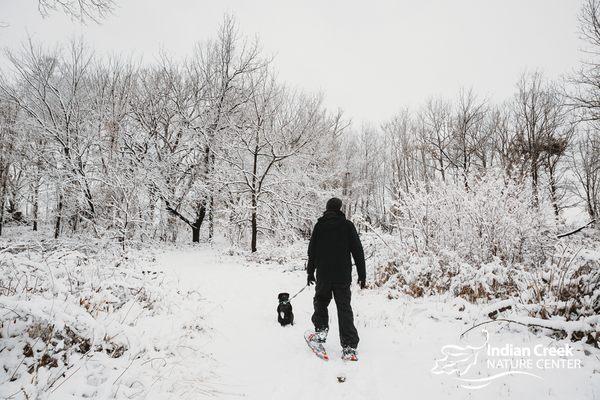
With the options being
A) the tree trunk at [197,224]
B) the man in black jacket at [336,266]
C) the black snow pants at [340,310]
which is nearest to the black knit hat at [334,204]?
the man in black jacket at [336,266]

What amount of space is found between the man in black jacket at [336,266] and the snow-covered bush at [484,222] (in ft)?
12.7

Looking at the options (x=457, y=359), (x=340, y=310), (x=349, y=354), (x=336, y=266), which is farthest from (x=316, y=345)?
(x=457, y=359)

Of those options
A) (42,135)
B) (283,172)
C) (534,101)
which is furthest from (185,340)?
(534,101)

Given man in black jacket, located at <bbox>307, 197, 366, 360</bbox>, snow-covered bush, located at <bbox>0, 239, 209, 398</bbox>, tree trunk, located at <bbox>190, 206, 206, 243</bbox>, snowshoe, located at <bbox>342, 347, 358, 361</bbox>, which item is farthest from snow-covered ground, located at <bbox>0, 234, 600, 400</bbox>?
tree trunk, located at <bbox>190, 206, 206, 243</bbox>

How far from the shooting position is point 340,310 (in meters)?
3.92

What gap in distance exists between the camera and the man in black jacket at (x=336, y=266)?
12.9 feet

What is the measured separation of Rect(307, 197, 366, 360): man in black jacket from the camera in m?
3.92

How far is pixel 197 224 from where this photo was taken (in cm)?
1809

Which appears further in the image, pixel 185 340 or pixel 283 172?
pixel 283 172

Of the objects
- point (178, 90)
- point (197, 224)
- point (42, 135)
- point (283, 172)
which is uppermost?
point (178, 90)

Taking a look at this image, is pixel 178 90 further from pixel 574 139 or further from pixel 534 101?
pixel 574 139

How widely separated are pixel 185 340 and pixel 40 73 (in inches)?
749

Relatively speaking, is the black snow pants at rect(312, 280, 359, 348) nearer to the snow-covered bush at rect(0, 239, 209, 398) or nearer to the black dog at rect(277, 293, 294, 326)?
the black dog at rect(277, 293, 294, 326)
